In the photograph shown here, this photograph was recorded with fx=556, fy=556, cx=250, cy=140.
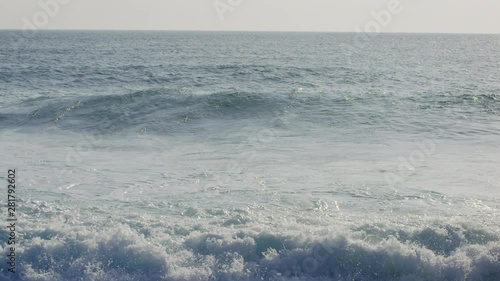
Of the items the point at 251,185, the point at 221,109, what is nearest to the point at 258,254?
the point at 251,185

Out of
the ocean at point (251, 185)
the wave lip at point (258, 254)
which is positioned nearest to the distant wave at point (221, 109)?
the ocean at point (251, 185)

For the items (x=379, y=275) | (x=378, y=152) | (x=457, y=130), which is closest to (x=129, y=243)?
(x=379, y=275)

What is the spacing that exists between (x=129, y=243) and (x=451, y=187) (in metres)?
6.88

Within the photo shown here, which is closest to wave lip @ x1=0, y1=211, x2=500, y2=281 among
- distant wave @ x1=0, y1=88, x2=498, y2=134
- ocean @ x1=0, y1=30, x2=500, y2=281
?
ocean @ x1=0, y1=30, x2=500, y2=281

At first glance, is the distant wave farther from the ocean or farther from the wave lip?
the wave lip

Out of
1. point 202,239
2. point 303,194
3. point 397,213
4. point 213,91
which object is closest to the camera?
point 202,239

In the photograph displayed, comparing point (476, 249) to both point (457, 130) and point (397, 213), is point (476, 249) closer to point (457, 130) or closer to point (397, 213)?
point (397, 213)

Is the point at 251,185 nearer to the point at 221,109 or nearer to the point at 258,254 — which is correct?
the point at 258,254

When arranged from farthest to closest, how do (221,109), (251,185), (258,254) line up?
(221,109) < (251,185) < (258,254)

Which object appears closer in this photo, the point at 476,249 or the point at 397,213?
the point at 476,249

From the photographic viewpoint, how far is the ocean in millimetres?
8352

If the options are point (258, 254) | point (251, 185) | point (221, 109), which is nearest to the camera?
point (258, 254)

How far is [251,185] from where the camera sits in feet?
39.4

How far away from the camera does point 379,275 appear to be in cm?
823
